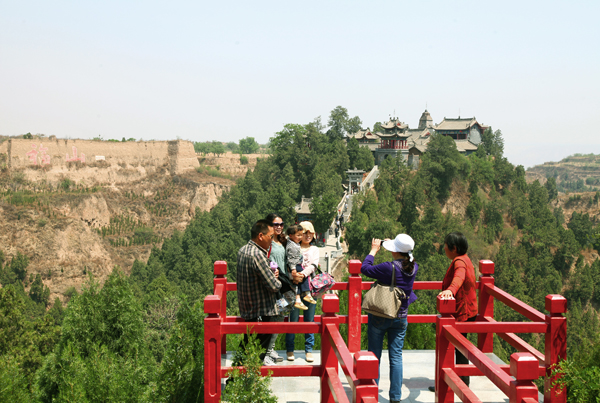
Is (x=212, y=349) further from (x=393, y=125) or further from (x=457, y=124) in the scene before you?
(x=457, y=124)

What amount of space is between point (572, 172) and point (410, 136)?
14232cm

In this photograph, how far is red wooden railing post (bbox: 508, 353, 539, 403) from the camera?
286cm

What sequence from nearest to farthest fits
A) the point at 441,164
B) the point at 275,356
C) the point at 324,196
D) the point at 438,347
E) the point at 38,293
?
the point at 438,347 → the point at 275,356 → the point at 324,196 → the point at 38,293 → the point at 441,164

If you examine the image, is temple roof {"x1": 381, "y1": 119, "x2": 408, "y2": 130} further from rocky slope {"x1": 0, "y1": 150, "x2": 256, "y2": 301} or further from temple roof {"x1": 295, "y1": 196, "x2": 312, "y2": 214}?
rocky slope {"x1": 0, "y1": 150, "x2": 256, "y2": 301}

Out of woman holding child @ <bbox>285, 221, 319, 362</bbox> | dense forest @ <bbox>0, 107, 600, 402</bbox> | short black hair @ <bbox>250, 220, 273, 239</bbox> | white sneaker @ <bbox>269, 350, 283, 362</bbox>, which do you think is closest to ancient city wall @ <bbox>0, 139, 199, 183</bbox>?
dense forest @ <bbox>0, 107, 600, 402</bbox>

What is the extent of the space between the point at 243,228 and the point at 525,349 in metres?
39.0

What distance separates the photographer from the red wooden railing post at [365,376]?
289 cm

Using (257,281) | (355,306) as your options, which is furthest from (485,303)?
(257,281)

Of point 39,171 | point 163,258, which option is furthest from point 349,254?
point 39,171

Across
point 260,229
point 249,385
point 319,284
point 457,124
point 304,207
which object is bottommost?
point 304,207

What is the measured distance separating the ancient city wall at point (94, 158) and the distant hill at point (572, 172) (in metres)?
117

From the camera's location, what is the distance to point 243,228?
4275cm

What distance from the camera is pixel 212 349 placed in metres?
3.92

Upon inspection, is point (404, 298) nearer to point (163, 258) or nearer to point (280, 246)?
point (280, 246)
